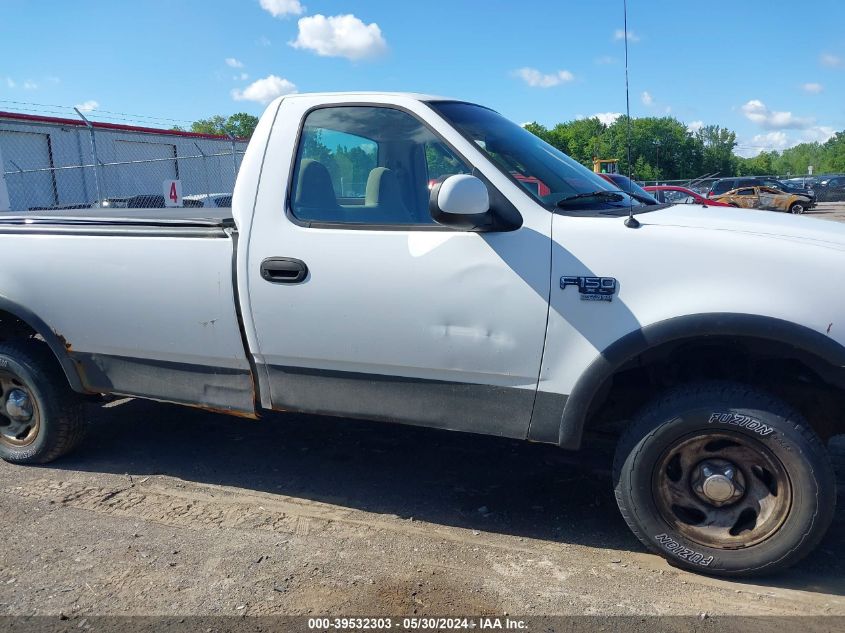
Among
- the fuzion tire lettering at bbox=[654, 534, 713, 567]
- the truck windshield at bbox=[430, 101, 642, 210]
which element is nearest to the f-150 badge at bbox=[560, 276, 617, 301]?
the truck windshield at bbox=[430, 101, 642, 210]

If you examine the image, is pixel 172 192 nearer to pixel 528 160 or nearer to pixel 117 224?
pixel 117 224

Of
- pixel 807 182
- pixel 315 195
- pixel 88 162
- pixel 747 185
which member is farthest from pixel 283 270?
pixel 807 182

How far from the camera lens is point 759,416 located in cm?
296

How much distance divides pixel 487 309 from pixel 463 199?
1.60 ft

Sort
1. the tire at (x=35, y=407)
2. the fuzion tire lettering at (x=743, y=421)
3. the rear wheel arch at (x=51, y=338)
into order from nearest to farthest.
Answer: the fuzion tire lettering at (x=743, y=421)
the rear wheel arch at (x=51, y=338)
the tire at (x=35, y=407)

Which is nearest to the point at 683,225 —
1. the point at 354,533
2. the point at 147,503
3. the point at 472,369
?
the point at 472,369

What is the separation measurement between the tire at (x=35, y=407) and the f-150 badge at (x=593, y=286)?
3095mm

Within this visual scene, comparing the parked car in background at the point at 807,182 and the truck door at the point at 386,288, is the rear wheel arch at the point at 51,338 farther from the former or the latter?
the parked car in background at the point at 807,182

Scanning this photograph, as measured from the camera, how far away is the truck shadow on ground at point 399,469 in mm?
3711

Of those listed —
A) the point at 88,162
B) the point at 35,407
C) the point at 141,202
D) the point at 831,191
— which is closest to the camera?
the point at 35,407

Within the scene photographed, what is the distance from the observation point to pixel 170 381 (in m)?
3.97

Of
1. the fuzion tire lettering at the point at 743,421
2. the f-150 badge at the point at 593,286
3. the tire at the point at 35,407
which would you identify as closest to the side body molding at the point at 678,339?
the f-150 badge at the point at 593,286

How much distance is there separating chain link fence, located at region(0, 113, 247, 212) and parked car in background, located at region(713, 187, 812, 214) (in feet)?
61.3

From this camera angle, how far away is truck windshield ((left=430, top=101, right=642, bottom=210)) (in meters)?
3.39
